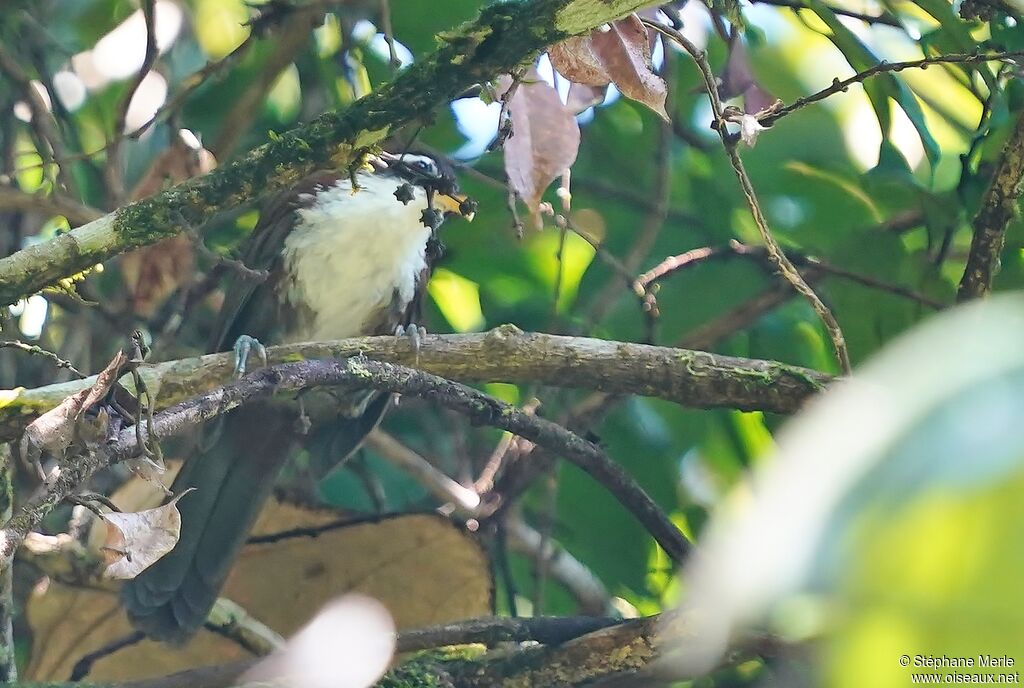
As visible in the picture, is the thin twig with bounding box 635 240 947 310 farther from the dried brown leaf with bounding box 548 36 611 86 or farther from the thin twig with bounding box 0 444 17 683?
the thin twig with bounding box 0 444 17 683

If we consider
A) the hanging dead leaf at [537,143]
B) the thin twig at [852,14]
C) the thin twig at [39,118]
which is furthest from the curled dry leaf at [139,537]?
the thin twig at [39,118]

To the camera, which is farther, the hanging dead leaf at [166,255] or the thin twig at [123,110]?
the hanging dead leaf at [166,255]

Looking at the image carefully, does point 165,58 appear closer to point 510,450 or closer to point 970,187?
point 510,450

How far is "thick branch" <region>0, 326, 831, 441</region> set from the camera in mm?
2049

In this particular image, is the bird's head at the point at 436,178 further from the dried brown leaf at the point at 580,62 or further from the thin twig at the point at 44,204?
the dried brown leaf at the point at 580,62

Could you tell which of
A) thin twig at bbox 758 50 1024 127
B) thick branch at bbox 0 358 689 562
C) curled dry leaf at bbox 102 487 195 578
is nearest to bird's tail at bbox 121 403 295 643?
thick branch at bbox 0 358 689 562

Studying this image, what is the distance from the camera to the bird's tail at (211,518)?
2.57 m

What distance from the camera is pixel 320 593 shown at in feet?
8.69

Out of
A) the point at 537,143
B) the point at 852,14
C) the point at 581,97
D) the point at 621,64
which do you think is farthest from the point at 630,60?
the point at 852,14

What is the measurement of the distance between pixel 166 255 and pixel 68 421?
155 cm

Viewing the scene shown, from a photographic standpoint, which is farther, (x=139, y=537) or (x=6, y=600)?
(x=6, y=600)

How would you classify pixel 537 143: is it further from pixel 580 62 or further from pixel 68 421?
pixel 68 421

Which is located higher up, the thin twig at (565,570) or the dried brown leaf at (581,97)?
the dried brown leaf at (581,97)

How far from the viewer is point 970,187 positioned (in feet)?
7.70
